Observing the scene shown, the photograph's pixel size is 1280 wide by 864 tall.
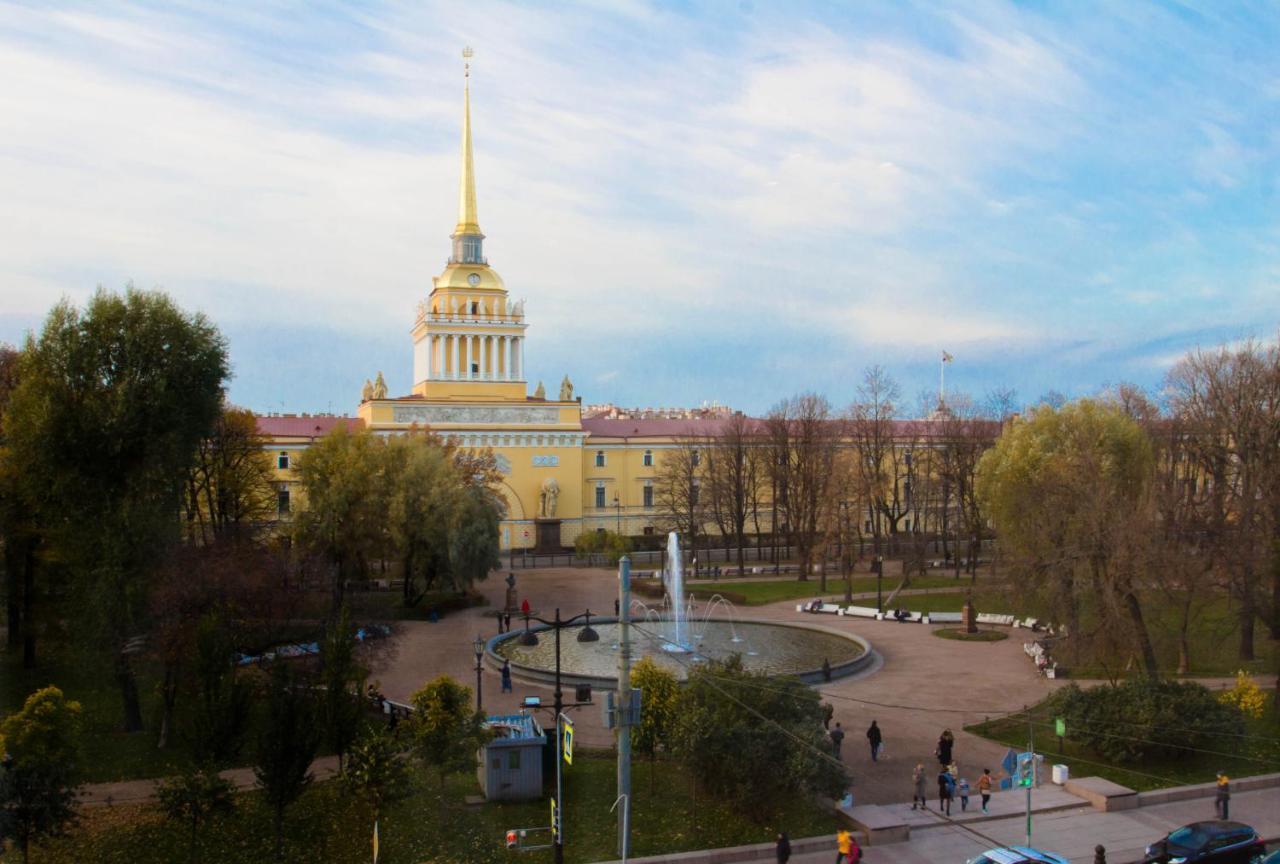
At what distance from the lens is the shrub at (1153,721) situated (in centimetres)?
1775

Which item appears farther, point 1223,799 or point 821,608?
point 821,608

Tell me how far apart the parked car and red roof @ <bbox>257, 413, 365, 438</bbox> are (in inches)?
1881

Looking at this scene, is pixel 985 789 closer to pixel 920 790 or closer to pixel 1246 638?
pixel 920 790

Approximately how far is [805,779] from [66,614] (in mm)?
16154

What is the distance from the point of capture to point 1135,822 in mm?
15875

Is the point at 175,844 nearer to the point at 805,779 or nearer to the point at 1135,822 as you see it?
the point at 805,779

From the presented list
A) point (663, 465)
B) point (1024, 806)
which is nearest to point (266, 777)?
point (1024, 806)

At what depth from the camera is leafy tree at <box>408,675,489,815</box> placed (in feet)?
51.3

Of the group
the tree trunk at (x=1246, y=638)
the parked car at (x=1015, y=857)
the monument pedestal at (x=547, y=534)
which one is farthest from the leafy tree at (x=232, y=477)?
the tree trunk at (x=1246, y=638)

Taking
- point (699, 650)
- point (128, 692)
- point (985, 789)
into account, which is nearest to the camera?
point (985, 789)

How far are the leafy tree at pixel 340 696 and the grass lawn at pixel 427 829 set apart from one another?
42.9 inches

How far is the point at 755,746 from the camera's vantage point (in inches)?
602

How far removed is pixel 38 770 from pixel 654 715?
924 cm

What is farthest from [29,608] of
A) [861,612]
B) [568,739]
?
[861,612]
